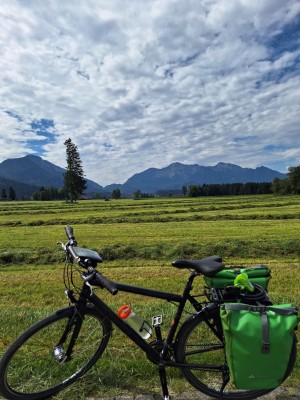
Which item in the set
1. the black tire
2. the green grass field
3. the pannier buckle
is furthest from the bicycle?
the pannier buckle

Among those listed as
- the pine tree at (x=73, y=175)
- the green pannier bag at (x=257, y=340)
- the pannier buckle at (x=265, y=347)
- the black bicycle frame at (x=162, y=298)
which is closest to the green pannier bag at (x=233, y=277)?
the black bicycle frame at (x=162, y=298)

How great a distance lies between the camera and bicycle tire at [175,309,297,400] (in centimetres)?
318

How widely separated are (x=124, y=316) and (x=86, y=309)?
399 millimetres

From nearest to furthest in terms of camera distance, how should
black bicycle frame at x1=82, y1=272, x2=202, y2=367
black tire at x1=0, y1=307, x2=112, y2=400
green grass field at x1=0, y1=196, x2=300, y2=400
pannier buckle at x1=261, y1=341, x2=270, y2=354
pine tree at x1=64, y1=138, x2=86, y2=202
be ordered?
pannier buckle at x1=261, y1=341, x2=270, y2=354 → black tire at x1=0, y1=307, x2=112, y2=400 → black bicycle frame at x1=82, y1=272, x2=202, y2=367 → green grass field at x1=0, y1=196, x2=300, y2=400 → pine tree at x1=64, y1=138, x2=86, y2=202

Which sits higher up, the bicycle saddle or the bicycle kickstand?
the bicycle saddle

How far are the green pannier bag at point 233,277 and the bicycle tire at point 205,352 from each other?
26cm

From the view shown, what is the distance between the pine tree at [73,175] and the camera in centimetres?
8025

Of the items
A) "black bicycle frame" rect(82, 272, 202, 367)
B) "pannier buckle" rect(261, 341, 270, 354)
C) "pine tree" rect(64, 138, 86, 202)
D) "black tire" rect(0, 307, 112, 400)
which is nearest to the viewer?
"pannier buckle" rect(261, 341, 270, 354)

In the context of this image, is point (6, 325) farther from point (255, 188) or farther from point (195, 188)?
point (255, 188)

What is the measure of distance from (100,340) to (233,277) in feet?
5.13

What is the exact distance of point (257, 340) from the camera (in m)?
2.79

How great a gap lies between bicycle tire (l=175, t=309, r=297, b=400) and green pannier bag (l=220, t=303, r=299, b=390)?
0.96ft

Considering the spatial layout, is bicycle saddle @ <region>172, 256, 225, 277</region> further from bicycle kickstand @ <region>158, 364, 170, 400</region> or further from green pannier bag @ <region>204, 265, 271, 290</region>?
bicycle kickstand @ <region>158, 364, 170, 400</region>

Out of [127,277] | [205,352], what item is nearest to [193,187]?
[127,277]
